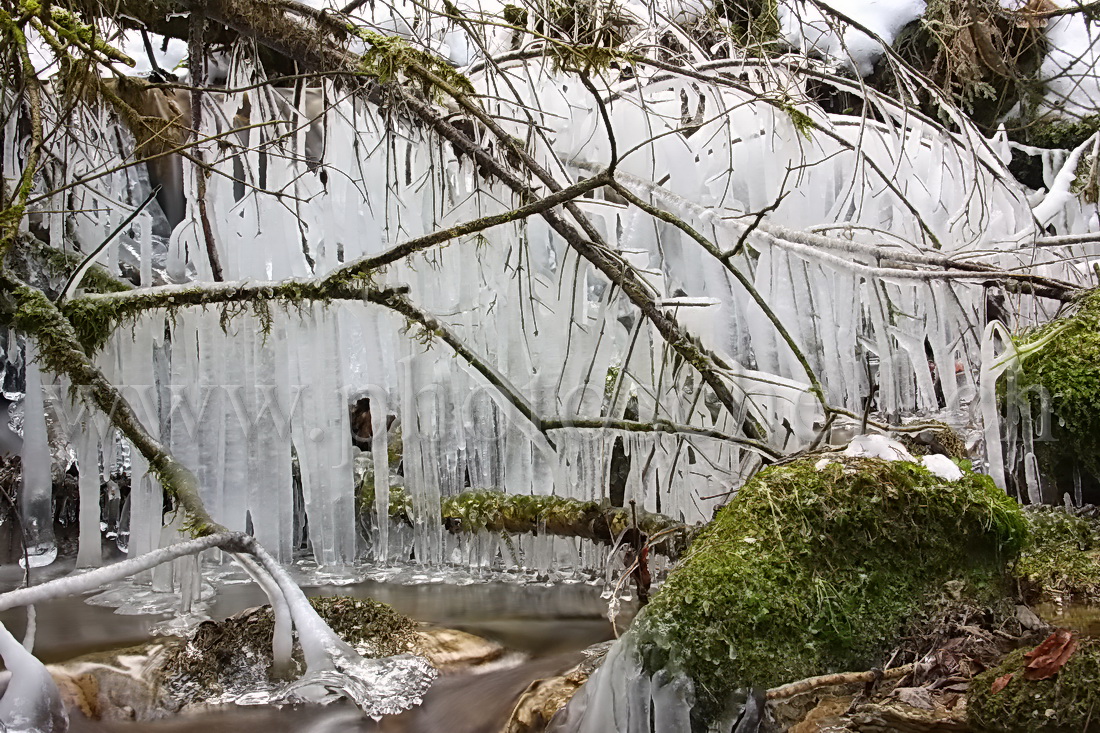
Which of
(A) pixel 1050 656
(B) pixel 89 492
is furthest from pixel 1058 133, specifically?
(B) pixel 89 492

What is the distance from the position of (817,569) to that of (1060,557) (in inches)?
56.1

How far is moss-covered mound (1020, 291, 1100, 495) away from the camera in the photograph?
2.29 metres

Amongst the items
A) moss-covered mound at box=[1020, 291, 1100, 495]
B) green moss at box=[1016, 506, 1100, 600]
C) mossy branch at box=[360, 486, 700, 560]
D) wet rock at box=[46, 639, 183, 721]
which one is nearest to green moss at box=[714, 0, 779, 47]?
moss-covered mound at box=[1020, 291, 1100, 495]

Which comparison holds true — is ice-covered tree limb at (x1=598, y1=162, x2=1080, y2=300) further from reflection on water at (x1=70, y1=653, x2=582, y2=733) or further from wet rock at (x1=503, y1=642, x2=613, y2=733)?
reflection on water at (x1=70, y1=653, x2=582, y2=733)

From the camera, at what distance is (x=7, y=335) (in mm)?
4164

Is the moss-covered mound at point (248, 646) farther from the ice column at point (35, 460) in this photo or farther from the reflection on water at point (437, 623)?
the ice column at point (35, 460)

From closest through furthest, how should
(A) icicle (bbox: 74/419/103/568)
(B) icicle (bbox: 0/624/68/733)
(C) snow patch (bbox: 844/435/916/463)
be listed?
1. (B) icicle (bbox: 0/624/68/733)
2. (C) snow patch (bbox: 844/435/916/463)
3. (A) icicle (bbox: 74/419/103/568)

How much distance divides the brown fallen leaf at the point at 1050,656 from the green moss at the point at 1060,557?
599mm

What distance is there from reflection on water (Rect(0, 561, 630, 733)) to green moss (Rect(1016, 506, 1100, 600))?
1.24m

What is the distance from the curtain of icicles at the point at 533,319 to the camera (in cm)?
308

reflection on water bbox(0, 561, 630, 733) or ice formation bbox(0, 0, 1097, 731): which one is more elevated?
ice formation bbox(0, 0, 1097, 731)

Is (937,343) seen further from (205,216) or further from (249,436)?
(205,216)

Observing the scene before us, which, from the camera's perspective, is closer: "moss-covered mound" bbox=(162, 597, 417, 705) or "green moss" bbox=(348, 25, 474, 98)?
"moss-covered mound" bbox=(162, 597, 417, 705)

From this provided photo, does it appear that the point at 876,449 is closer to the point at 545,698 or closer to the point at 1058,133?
the point at 545,698
